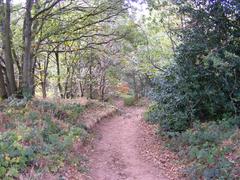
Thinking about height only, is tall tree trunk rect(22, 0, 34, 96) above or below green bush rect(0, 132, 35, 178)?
above

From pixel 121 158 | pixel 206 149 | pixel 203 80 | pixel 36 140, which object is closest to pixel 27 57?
pixel 36 140

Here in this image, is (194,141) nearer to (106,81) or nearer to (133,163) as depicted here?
(133,163)

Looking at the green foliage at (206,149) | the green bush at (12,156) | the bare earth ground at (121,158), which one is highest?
the green bush at (12,156)

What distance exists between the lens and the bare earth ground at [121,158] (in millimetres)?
8250

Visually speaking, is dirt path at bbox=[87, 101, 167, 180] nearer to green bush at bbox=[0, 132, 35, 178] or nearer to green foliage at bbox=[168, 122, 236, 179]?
green foliage at bbox=[168, 122, 236, 179]

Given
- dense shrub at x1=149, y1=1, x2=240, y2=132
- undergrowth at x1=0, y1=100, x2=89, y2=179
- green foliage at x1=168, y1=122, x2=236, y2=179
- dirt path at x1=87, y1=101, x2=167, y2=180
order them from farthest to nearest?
dense shrub at x1=149, y1=1, x2=240, y2=132, dirt path at x1=87, y1=101, x2=167, y2=180, green foliage at x1=168, y1=122, x2=236, y2=179, undergrowth at x1=0, y1=100, x2=89, y2=179

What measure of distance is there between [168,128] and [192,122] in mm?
1104

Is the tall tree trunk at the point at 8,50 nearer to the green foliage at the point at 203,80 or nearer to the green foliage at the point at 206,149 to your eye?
the green foliage at the point at 203,80

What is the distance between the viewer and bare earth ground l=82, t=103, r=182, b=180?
8.25 metres

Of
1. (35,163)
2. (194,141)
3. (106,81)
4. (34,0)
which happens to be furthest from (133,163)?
(106,81)

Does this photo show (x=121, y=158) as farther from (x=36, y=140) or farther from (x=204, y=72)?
(x=204, y=72)

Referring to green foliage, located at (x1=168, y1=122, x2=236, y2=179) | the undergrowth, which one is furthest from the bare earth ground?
green foliage, located at (x1=168, y1=122, x2=236, y2=179)

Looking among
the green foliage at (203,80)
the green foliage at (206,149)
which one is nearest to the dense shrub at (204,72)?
the green foliage at (203,80)

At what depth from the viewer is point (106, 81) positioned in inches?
1232
